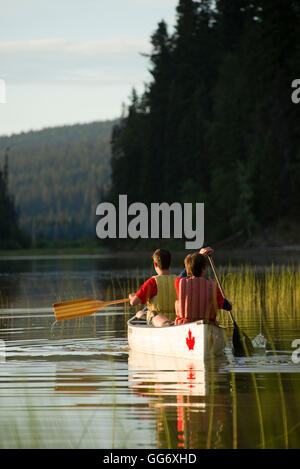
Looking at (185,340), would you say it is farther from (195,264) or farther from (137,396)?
(137,396)

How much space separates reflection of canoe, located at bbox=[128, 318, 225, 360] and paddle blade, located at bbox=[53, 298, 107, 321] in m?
2.51

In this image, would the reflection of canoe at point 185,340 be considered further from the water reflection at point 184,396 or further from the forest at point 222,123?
the forest at point 222,123

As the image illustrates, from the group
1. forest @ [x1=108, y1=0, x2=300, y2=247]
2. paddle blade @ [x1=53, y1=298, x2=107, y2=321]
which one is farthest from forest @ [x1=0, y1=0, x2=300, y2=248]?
paddle blade @ [x1=53, y1=298, x2=107, y2=321]

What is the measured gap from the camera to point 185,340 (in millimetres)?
13336

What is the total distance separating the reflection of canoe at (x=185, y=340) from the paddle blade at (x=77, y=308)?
8.23 ft

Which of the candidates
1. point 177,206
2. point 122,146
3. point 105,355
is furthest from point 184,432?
point 122,146

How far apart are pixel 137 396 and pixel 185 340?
2.72m

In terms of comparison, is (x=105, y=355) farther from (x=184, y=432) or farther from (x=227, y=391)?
(x=184, y=432)

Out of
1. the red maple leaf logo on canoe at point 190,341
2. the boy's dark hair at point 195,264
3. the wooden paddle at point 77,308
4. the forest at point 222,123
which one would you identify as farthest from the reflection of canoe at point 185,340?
the forest at point 222,123

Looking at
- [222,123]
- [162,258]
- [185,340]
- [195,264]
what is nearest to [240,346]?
[185,340]
